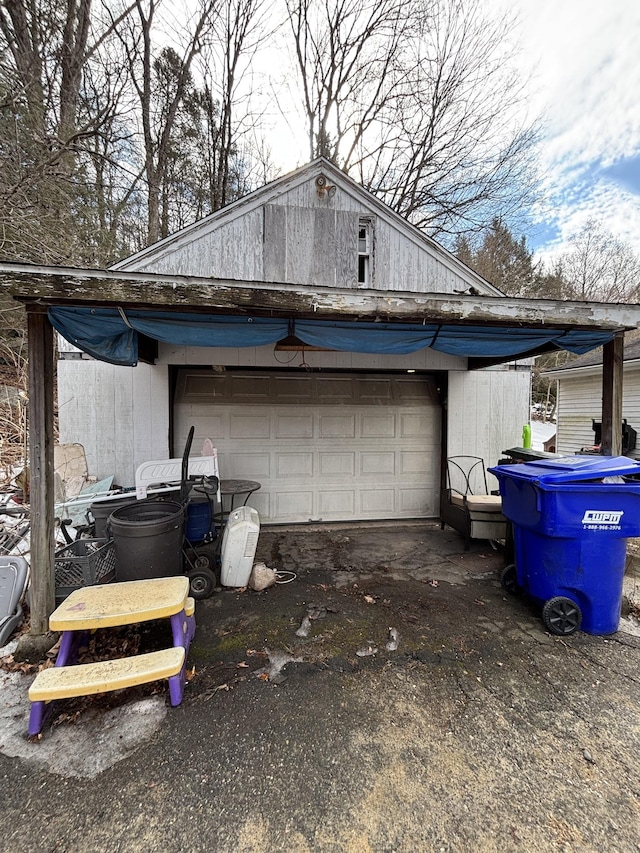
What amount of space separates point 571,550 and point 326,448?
3.23 metres

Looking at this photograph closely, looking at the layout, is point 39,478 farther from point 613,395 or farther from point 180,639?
point 613,395

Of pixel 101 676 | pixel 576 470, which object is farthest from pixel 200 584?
pixel 576 470

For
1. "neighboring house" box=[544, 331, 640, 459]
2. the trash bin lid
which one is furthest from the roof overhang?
"neighboring house" box=[544, 331, 640, 459]

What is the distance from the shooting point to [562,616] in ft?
9.00

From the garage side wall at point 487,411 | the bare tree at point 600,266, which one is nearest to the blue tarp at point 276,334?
the garage side wall at point 487,411

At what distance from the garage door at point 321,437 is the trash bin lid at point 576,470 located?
253 centimetres

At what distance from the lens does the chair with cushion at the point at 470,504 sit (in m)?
4.30

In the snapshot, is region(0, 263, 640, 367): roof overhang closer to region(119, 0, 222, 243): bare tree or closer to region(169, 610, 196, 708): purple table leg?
region(169, 610, 196, 708): purple table leg

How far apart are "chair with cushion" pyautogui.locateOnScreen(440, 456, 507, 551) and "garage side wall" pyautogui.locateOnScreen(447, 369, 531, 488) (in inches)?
7.2

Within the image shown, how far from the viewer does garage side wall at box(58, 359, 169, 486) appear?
457cm

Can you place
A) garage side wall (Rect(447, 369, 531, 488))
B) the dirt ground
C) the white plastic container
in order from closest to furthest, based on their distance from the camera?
1. the dirt ground
2. the white plastic container
3. garage side wall (Rect(447, 369, 531, 488))

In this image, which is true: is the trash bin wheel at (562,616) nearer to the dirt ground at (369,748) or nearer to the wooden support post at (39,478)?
the dirt ground at (369,748)

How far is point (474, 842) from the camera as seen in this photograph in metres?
1.43

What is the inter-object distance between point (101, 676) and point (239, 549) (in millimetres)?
1561
